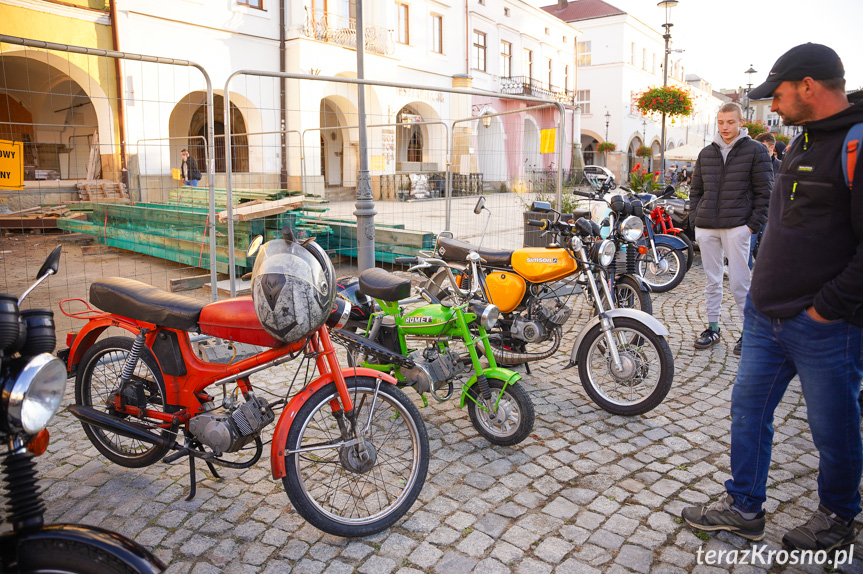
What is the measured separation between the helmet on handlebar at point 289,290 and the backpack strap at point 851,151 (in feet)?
6.27

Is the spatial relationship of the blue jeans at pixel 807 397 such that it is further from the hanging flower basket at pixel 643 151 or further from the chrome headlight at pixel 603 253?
the hanging flower basket at pixel 643 151

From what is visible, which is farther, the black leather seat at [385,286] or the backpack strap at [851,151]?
the black leather seat at [385,286]

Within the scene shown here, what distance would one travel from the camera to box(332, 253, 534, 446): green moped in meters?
3.37

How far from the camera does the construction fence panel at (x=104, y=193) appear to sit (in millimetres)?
8344

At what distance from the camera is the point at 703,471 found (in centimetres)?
322

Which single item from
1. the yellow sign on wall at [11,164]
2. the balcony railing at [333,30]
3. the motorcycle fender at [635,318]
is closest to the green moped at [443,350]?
the motorcycle fender at [635,318]

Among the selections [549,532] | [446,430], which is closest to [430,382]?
[446,430]

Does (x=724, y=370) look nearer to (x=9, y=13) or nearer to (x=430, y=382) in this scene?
(x=430, y=382)

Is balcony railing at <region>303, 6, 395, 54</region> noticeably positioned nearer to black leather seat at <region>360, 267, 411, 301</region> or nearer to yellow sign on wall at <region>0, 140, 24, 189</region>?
yellow sign on wall at <region>0, 140, 24, 189</region>

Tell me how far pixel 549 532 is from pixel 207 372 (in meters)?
1.69

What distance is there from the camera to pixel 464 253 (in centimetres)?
441

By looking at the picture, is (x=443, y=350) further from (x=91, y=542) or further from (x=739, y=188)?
(x=739, y=188)

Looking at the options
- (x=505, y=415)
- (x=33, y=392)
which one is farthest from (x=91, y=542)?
(x=505, y=415)

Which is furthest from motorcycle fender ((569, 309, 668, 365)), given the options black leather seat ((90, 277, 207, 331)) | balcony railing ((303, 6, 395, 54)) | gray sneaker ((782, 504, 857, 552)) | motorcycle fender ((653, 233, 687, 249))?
balcony railing ((303, 6, 395, 54))
